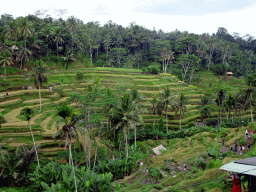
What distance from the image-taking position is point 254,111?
146ft

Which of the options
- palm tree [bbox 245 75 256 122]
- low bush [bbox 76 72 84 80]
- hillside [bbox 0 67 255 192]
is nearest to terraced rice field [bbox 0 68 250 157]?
hillside [bbox 0 67 255 192]

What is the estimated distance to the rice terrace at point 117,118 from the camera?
15.9 metres

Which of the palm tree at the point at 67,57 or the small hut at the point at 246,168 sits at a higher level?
the palm tree at the point at 67,57

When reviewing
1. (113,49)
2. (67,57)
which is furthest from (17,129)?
(113,49)

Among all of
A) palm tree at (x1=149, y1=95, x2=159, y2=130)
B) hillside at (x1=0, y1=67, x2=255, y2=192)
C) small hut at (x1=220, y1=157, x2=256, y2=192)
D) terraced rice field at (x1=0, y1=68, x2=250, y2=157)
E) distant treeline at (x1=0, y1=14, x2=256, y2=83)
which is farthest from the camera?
distant treeline at (x1=0, y1=14, x2=256, y2=83)

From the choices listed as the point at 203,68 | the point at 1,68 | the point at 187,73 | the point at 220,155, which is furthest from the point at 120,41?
the point at 220,155

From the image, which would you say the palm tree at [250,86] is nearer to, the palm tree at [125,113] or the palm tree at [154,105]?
the palm tree at [154,105]

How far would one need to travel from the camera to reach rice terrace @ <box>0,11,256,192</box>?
52.2ft

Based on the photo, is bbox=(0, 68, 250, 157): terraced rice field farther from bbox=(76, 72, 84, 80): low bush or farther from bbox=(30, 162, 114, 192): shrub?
bbox=(30, 162, 114, 192): shrub

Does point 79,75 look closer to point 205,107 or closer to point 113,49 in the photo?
point 113,49

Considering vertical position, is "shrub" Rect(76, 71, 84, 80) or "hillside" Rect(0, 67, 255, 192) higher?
"shrub" Rect(76, 71, 84, 80)

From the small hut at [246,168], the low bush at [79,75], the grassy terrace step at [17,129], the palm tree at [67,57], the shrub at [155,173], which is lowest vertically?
the shrub at [155,173]

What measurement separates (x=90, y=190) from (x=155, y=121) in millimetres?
23938

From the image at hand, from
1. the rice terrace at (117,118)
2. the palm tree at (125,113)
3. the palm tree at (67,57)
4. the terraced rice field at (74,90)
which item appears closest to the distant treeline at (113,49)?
the palm tree at (67,57)
